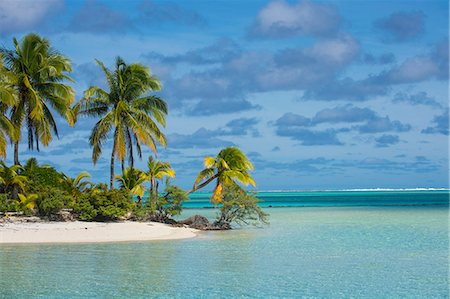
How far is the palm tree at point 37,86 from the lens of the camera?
3459 cm

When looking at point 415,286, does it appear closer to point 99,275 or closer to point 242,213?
point 99,275

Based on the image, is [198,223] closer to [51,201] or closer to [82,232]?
[51,201]

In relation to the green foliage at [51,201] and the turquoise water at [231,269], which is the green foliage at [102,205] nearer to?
the green foliage at [51,201]

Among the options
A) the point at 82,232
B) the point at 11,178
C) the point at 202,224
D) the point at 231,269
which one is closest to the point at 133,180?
the point at 202,224

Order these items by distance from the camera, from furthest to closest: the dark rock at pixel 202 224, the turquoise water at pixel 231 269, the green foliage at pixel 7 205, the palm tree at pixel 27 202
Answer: the dark rock at pixel 202 224, the palm tree at pixel 27 202, the green foliage at pixel 7 205, the turquoise water at pixel 231 269

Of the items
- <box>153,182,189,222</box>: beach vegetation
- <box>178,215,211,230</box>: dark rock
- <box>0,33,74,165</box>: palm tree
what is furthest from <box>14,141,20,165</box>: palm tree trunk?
<box>178,215,211,230</box>: dark rock

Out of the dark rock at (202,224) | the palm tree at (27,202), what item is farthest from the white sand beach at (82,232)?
the dark rock at (202,224)

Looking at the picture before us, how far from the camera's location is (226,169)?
41094mm

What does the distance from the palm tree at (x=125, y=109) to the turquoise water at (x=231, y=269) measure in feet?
39.4

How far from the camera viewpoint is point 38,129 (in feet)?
116

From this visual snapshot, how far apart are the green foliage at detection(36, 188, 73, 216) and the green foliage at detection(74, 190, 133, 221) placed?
2.55 feet

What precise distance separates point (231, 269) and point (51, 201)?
1410 cm

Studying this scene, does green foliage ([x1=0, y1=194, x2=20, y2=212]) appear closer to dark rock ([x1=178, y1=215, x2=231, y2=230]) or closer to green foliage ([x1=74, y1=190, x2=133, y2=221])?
green foliage ([x1=74, y1=190, x2=133, y2=221])

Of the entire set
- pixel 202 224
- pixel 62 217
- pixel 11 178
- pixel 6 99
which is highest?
A: pixel 6 99
